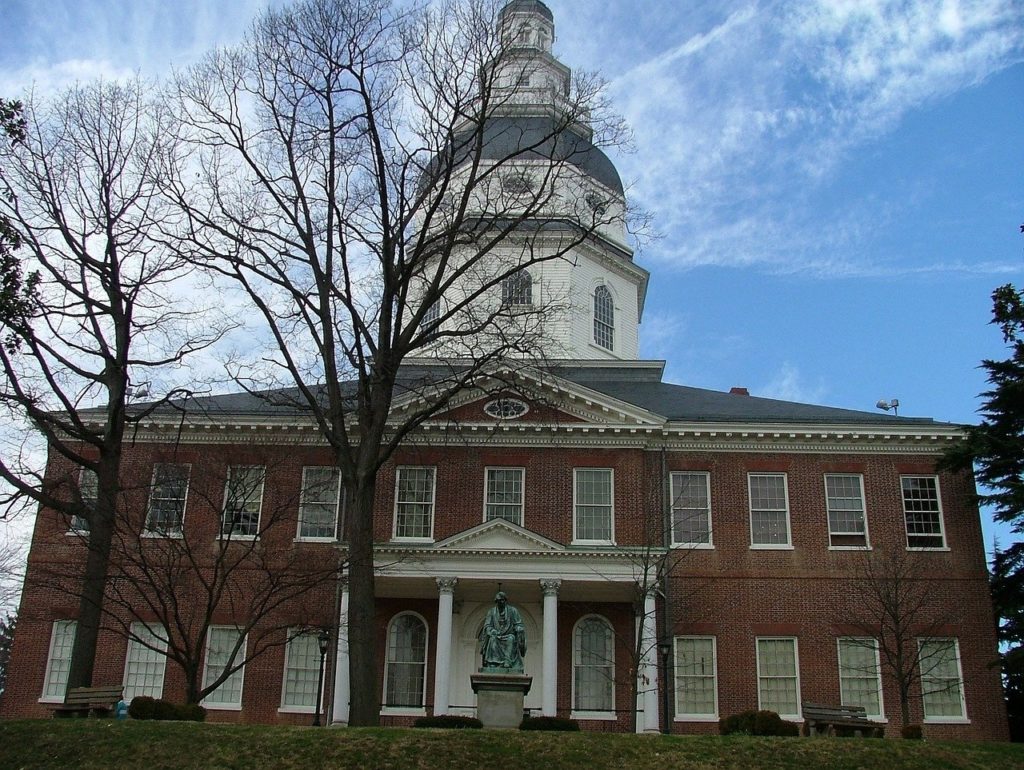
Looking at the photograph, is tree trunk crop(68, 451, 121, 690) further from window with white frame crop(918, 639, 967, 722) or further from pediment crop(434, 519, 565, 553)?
window with white frame crop(918, 639, 967, 722)

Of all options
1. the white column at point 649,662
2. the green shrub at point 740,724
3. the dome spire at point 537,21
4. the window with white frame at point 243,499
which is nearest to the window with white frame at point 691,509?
the white column at point 649,662

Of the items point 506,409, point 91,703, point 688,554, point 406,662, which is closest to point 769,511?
point 688,554

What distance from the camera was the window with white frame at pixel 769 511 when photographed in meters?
29.8

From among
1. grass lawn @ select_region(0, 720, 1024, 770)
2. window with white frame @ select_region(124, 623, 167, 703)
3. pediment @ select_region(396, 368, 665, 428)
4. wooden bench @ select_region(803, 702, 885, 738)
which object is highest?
pediment @ select_region(396, 368, 665, 428)

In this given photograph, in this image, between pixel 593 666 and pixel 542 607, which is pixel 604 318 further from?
pixel 593 666

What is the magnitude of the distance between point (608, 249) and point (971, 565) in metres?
15.6

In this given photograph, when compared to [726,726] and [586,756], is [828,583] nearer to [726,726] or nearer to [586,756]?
[726,726]

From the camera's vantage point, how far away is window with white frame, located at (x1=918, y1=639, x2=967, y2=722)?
28.0 meters

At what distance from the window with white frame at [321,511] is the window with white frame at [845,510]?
1337 centimetres

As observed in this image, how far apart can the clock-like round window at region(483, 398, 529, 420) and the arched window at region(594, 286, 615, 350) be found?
7.45 m

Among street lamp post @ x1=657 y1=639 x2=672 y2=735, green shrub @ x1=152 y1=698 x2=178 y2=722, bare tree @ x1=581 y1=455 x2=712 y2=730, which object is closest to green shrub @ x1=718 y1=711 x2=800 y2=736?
bare tree @ x1=581 y1=455 x2=712 y2=730

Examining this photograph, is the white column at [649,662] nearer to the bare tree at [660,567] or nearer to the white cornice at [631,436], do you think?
the bare tree at [660,567]

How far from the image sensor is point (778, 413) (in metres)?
31.1

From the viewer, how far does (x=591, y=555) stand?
90.5 ft
